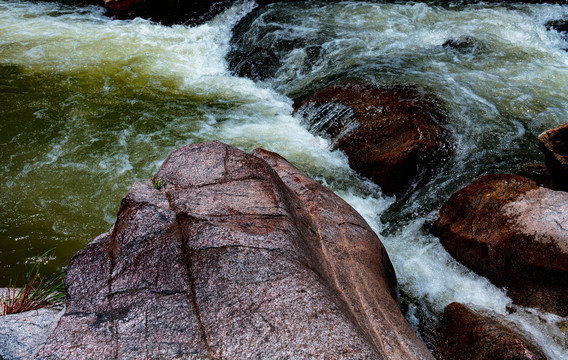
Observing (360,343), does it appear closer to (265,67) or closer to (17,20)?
(265,67)

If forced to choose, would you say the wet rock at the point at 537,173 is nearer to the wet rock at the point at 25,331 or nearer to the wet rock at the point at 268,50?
the wet rock at the point at 268,50

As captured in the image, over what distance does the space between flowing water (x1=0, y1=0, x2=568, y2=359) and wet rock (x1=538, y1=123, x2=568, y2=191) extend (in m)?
0.94

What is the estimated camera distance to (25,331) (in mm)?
2711

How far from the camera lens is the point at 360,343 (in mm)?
2500

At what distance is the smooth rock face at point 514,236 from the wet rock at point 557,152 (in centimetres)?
50

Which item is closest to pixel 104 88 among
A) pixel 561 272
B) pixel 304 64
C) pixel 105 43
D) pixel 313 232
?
pixel 105 43

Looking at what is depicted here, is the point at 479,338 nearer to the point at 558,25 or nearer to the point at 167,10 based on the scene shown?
the point at 558,25

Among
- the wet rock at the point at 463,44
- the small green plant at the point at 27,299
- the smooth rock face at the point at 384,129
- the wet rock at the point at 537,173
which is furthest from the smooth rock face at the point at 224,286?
the wet rock at the point at 463,44

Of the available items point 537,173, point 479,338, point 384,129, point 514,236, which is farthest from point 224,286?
point 537,173

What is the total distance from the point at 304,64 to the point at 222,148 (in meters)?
5.46

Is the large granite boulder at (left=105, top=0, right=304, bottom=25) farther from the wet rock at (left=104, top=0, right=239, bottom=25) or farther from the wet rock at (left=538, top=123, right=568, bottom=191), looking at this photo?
the wet rock at (left=538, top=123, right=568, bottom=191)

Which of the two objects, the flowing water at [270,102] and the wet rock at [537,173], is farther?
the wet rock at [537,173]

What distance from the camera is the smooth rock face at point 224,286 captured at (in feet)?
8.02

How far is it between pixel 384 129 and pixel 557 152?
2304 mm
